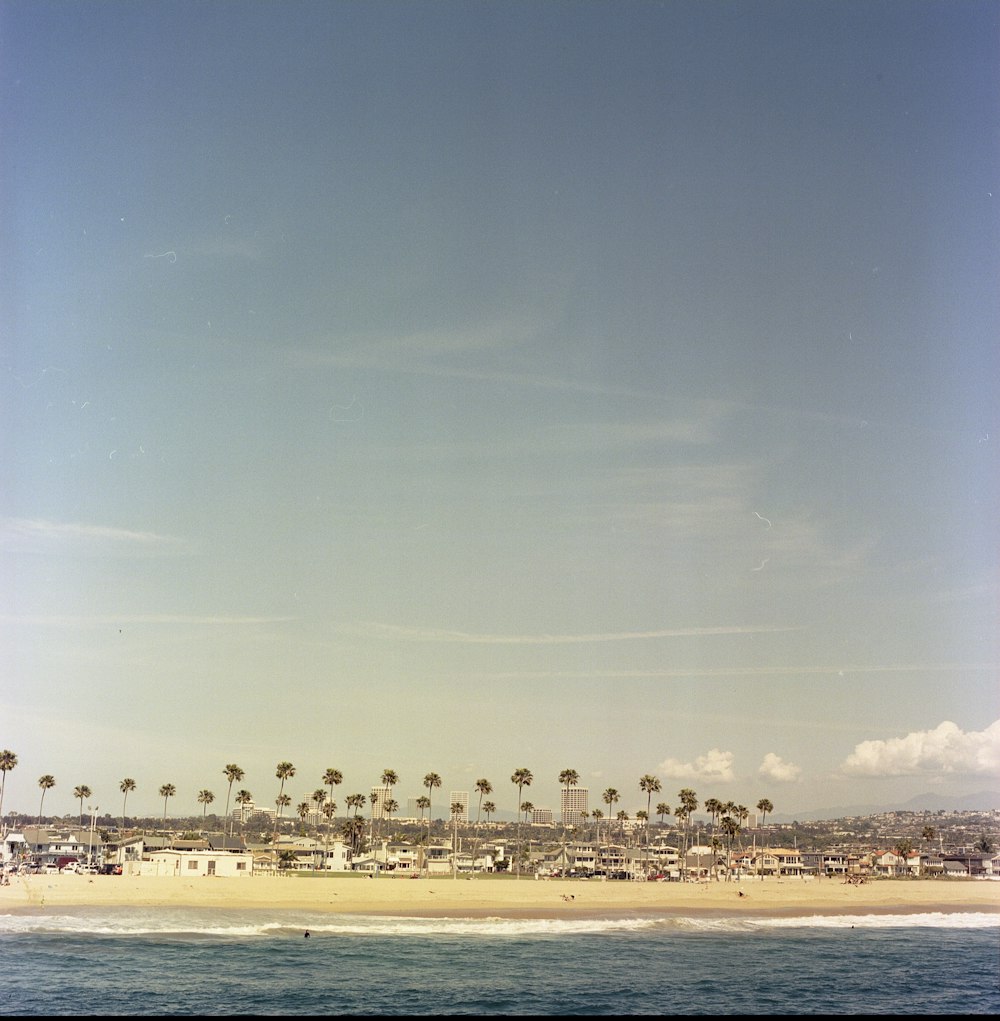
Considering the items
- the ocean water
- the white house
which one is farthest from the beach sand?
the ocean water

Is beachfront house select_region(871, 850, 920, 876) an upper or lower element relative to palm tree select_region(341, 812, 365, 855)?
lower

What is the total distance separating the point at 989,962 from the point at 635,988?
1141 centimetres

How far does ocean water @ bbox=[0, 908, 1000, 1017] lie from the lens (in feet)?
68.0

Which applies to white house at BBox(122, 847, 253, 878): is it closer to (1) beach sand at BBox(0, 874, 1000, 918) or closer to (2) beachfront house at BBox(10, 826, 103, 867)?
(1) beach sand at BBox(0, 874, 1000, 918)

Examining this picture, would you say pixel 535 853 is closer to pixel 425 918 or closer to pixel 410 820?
pixel 425 918

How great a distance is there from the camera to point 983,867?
63375mm

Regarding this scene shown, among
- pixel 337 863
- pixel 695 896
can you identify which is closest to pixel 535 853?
pixel 337 863

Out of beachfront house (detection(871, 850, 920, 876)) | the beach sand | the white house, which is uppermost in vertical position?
the white house

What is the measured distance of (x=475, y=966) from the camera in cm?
2506

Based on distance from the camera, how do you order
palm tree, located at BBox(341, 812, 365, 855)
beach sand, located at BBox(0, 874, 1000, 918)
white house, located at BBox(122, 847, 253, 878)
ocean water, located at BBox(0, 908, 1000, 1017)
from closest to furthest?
ocean water, located at BBox(0, 908, 1000, 1017)
beach sand, located at BBox(0, 874, 1000, 918)
white house, located at BBox(122, 847, 253, 878)
palm tree, located at BBox(341, 812, 365, 855)

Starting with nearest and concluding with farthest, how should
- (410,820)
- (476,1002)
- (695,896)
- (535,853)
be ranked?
(476,1002) → (695,896) → (535,853) → (410,820)

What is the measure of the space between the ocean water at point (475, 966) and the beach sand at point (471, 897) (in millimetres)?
2020

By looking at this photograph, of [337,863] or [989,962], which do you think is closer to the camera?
[989,962]

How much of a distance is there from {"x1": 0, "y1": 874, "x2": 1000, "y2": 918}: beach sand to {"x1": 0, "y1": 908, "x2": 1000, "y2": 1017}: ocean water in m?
2.02
